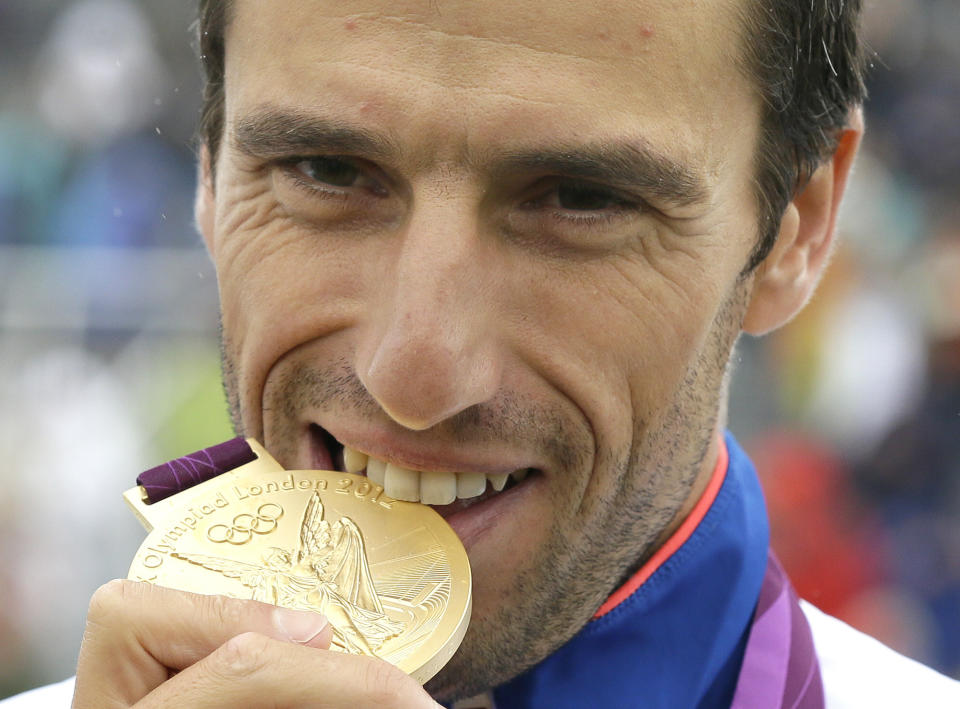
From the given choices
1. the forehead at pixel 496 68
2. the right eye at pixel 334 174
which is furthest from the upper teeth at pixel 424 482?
the forehead at pixel 496 68

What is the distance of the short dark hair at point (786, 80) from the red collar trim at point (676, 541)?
64 centimetres

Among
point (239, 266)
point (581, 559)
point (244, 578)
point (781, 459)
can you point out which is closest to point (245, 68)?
point (239, 266)

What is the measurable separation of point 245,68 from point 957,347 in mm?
7296

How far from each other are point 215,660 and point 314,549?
0.55 metres

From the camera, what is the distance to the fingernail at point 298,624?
193cm

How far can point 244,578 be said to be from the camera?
2305mm

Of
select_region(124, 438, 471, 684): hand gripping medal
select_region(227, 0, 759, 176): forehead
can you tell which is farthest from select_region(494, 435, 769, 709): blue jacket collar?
select_region(227, 0, 759, 176): forehead

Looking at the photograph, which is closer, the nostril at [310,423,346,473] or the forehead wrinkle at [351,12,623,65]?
the forehead wrinkle at [351,12,623,65]

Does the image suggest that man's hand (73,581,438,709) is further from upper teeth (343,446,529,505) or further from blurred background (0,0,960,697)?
blurred background (0,0,960,697)

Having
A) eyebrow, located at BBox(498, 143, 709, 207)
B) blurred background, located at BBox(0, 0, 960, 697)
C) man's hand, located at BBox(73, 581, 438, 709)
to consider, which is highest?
eyebrow, located at BBox(498, 143, 709, 207)

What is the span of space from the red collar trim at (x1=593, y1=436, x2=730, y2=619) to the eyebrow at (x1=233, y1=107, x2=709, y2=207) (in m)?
0.94

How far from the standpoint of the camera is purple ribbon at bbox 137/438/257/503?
2520 millimetres

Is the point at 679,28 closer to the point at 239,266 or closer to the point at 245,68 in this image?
the point at 245,68

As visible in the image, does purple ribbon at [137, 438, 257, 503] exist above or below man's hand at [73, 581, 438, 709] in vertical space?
below
